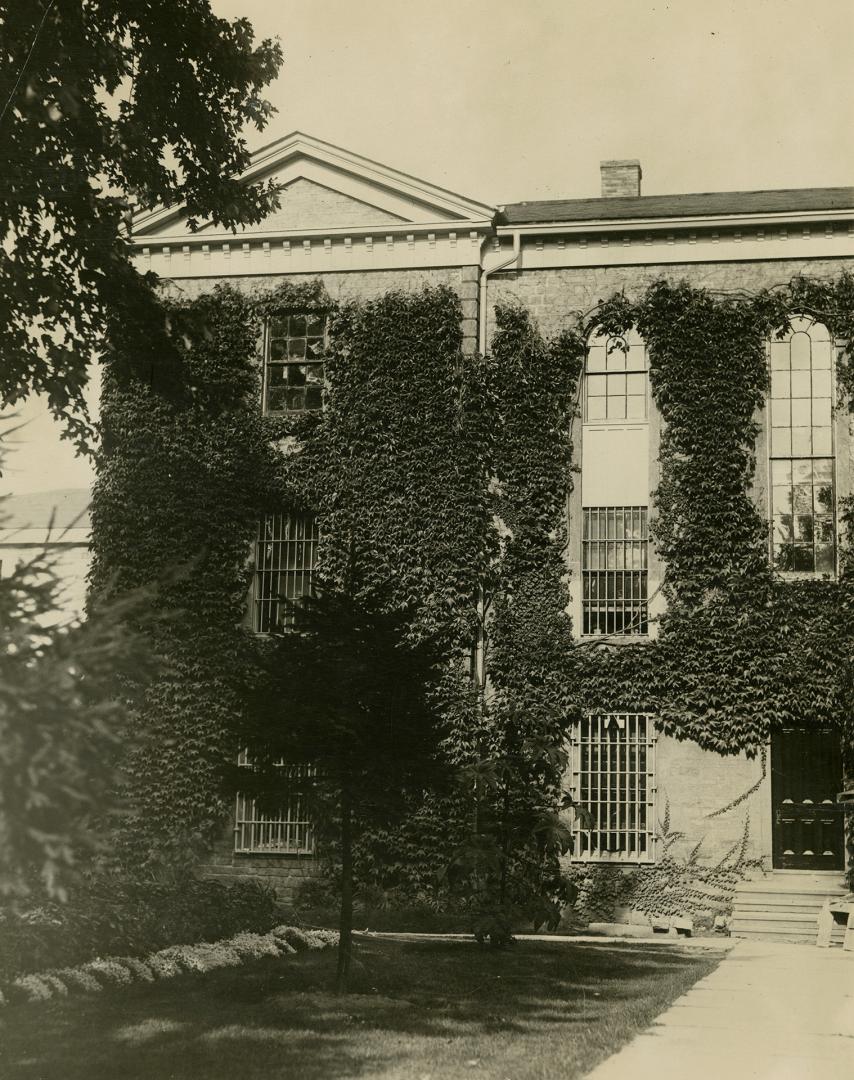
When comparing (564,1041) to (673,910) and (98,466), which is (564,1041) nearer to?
(673,910)

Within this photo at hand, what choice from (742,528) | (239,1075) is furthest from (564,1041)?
(742,528)

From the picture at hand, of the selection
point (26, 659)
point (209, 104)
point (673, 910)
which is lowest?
point (673, 910)

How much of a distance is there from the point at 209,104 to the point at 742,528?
9.85 meters

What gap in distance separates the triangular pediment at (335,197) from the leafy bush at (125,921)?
37.2 feet

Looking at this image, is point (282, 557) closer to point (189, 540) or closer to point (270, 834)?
point (189, 540)

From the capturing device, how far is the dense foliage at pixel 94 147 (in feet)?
40.7

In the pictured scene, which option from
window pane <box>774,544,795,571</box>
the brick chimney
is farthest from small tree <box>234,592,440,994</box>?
the brick chimney

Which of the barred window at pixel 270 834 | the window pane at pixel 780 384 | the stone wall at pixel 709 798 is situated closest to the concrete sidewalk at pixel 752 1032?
the stone wall at pixel 709 798

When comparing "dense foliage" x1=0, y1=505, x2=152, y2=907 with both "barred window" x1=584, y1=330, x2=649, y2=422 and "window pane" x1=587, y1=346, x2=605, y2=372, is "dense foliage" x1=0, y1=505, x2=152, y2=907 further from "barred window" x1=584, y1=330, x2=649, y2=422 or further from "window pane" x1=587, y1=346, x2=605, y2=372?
"window pane" x1=587, y1=346, x2=605, y2=372

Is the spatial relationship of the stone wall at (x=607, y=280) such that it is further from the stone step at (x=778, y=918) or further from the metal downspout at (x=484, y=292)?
the stone step at (x=778, y=918)

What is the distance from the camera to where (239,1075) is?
7555 millimetres

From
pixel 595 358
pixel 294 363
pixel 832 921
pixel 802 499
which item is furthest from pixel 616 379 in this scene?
pixel 832 921

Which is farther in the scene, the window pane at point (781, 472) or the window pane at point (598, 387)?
the window pane at point (598, 387)

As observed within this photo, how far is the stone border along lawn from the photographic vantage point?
983 centimetres
